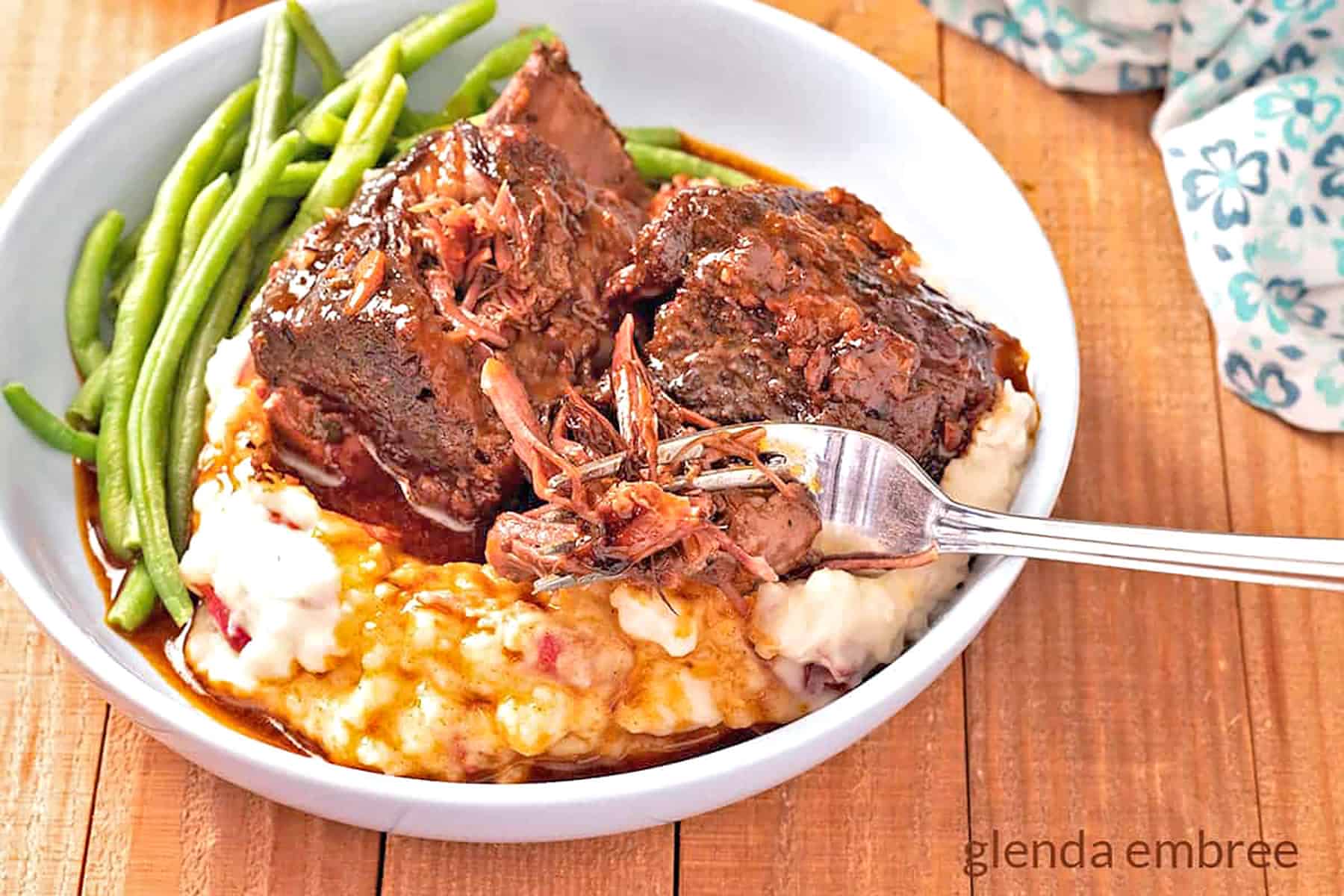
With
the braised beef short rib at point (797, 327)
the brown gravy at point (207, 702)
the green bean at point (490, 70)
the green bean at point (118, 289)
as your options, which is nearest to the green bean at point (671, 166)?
the green bean at point (490, 70)

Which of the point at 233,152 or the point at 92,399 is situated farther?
the point at 233,152

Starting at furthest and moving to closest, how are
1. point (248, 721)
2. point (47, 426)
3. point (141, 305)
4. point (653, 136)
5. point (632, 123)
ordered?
point (632, 123) → point (653, 136) → point (141, 305) → point (47, 426) → point (248, 721)

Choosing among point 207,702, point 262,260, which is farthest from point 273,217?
point 207,702

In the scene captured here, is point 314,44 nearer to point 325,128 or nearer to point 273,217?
point 325,128

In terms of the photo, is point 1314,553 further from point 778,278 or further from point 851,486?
point 778,278

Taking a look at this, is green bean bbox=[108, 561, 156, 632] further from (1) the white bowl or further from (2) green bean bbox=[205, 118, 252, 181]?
(2) green bean bbox=[205, 118, 252, 181]

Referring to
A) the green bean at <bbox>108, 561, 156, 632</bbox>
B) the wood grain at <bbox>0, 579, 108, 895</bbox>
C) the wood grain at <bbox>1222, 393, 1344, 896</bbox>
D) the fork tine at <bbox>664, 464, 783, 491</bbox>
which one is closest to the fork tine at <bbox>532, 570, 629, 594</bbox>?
the fork tine at <bbox>664, 464, 783, 491</bbox>

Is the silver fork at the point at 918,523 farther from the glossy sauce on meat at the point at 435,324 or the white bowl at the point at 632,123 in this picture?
the glossy sauce on meat at the point at 435,324
